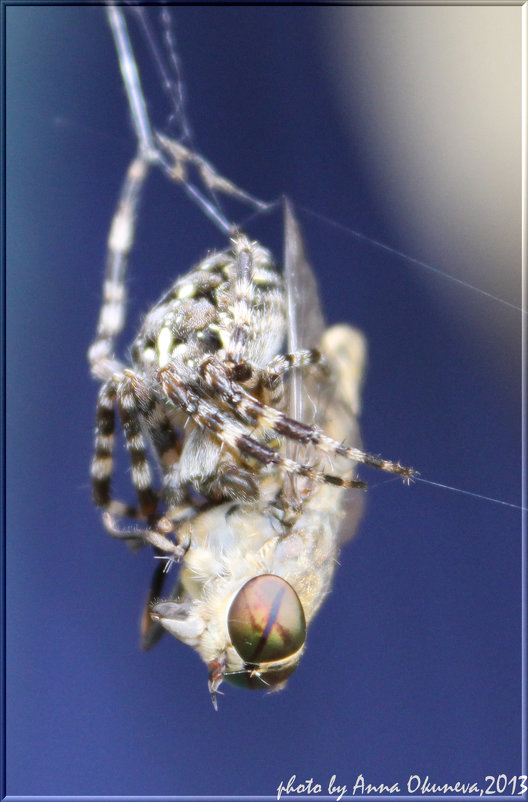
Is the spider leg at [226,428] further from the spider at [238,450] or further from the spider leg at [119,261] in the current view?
the spider leg at [119,261]

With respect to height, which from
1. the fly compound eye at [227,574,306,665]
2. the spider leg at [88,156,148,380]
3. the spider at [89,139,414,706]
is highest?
the spider leg at [88,156,148,380]

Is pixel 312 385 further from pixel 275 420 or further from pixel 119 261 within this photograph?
pixel 119 261

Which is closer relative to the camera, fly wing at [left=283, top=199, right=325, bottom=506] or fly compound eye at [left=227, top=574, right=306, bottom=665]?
fly compound eye at [left=227, top=574, right=306, bottom=665]

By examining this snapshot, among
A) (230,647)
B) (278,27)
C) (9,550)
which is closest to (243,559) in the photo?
(230,647)

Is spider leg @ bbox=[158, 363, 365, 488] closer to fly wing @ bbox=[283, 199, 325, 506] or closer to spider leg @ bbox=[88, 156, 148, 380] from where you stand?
fly wing @ bbox=[283, 199, 325, 506]

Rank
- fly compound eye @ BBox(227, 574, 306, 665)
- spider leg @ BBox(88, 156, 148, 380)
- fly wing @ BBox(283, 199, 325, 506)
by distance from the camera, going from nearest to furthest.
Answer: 1. fly compound eye @ BBox(227, 574, 306, 665)
2. fly wing @ BBox(283, 199, 325, 506)
3. spider leg @ BBox(88, 156, 148, 380)

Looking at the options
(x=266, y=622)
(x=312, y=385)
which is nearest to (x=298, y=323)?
(x=312, y=385)

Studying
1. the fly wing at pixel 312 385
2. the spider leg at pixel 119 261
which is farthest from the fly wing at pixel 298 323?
the spider leg at pixel 119 261

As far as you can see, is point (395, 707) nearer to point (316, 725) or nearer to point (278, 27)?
point (316, 725)

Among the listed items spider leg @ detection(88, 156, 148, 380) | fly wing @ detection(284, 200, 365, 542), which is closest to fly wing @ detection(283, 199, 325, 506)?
fly wing @ detection(284, 200, 365, 542)
